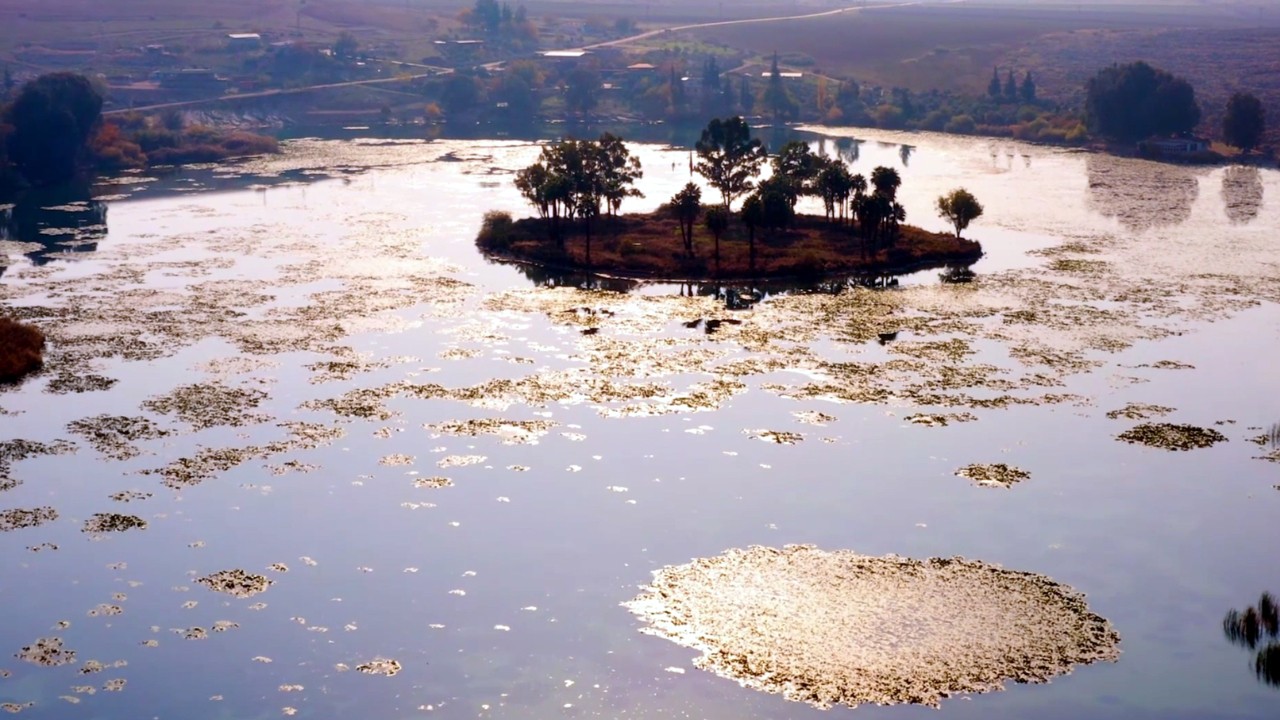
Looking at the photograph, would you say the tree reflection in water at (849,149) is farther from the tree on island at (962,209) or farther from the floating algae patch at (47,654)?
the floating algae patch at (47,654)

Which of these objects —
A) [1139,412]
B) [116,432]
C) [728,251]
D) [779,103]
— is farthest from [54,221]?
[779,103]

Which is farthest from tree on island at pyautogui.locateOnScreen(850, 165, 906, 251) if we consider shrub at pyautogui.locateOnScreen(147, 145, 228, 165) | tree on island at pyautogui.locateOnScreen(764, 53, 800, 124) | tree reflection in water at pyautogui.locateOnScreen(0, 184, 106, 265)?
tree on island at pyautogui.locateOnScreen(764, 53, 800, 124)

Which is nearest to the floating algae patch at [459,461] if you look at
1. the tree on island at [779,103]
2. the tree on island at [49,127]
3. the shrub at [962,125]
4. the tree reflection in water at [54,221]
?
the tree reflection in water at [54,221]

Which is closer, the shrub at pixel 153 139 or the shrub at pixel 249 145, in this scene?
the shrub at pixel 153 139

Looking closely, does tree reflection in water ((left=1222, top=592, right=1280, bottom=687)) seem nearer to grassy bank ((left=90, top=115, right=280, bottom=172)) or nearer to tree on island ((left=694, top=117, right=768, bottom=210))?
tree on island ((left=694, top=117, right=768, bottom=210))

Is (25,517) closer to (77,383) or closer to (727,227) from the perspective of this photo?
(77,383)
